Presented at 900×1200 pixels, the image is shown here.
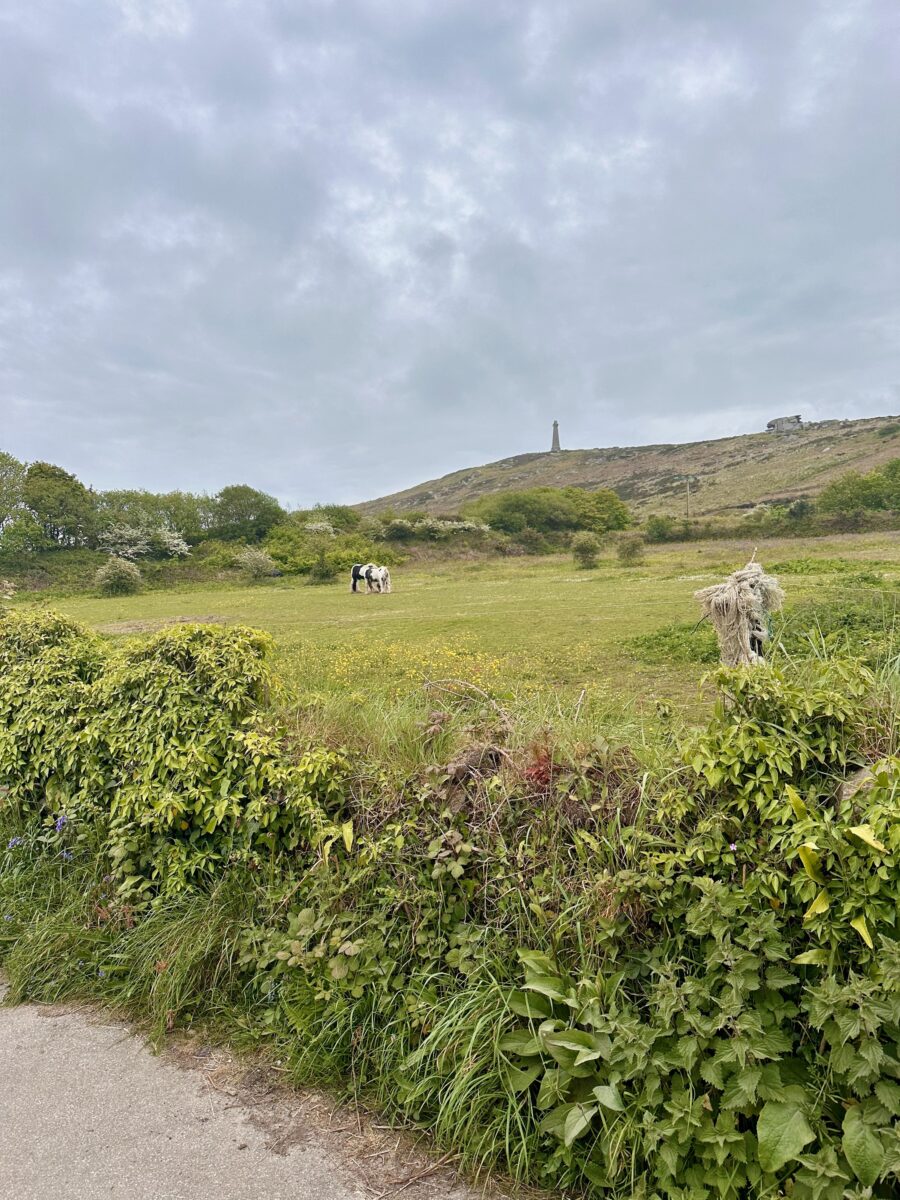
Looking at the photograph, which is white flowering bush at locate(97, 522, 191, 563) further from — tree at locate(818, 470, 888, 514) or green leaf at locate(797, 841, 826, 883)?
green leaf at locate(797, 841, 826, 883)

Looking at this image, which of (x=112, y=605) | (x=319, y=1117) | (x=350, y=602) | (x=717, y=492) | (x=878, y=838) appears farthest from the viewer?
(x=717, y=492)

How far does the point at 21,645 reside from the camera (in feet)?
15.4

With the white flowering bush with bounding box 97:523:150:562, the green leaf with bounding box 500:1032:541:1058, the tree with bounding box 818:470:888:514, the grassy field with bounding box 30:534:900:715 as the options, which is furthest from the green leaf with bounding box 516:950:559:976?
the white flowering bush with bounding box 97:523:150:562

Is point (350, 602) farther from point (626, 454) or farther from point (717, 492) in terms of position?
point (626, 454)

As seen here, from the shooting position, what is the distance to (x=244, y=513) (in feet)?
187

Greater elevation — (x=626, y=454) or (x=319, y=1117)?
(x=626, y=454)

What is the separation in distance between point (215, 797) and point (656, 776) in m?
2.05

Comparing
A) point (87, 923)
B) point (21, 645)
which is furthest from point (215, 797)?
point (21, 645)

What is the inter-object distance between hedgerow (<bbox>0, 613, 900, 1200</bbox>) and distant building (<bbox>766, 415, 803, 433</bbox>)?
10993 centimetres

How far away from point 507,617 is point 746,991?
14.4 meters

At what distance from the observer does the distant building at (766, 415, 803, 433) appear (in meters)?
98.2

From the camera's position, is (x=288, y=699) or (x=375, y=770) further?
(x=288, y=699)

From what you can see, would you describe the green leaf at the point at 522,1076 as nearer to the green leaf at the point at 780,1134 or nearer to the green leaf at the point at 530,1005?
the green leaf at the point at 530,1005

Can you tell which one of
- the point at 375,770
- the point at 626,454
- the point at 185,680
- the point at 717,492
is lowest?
the point at 375,770
